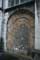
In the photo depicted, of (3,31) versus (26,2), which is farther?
(3,31)

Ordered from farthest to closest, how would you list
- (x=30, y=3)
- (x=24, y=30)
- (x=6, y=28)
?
1. (x=6, y=28)
2. (x=24, y=30)
3. (x=30, y=3)

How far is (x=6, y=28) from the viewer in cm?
969

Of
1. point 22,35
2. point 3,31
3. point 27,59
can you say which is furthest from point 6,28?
point 27,59

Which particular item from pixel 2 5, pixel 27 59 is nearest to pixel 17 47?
pixel 27 59

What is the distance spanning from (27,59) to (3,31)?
3.21 meters

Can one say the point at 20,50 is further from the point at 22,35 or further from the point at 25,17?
the point at 25,17

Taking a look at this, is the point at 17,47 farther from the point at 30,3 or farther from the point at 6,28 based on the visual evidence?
the point at 30,3

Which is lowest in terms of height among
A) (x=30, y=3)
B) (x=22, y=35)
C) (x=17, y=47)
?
(x=17, y=47)

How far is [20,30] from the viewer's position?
880cm

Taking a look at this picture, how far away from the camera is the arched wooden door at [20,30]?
8086 millimetres

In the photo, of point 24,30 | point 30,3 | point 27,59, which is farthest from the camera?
point 24,30

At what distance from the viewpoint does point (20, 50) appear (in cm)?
834

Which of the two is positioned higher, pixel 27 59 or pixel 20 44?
pixel 20 44

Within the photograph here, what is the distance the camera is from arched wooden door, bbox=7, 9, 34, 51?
26.5ft
